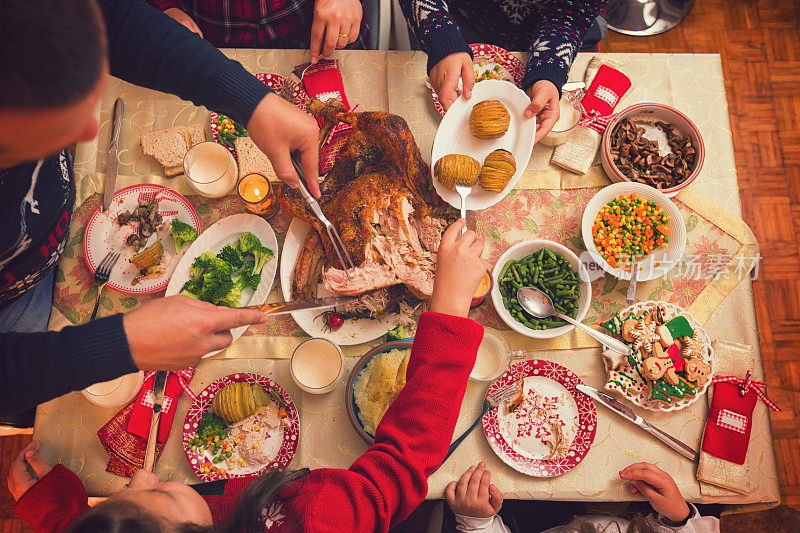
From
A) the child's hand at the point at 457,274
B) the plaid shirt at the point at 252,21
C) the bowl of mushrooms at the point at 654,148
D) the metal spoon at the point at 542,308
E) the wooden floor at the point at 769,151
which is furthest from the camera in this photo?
the wooden floor at the point at 769,151

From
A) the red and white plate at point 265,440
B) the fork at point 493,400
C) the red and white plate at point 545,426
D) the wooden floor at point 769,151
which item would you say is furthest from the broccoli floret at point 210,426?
the wooden floor at point 769,151

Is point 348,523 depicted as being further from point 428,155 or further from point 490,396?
point 428,155

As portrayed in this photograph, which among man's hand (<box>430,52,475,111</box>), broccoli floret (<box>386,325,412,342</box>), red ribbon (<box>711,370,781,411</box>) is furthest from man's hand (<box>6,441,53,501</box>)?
red ribbon (<box>711,370,781,411</box>)

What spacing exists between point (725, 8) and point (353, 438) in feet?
11.4

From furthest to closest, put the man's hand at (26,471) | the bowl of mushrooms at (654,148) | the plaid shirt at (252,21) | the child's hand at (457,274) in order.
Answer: the plaid shirt at (252,21) < the bowl of mushrooms at (654,148) < the man's hand at (26,471) < the child's hand at (457,274)

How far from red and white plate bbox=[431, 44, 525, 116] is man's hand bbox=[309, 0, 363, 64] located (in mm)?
380

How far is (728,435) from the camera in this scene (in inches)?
51.2

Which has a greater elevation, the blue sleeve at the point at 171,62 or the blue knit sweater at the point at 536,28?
the blue sleeve at the point at 171,62

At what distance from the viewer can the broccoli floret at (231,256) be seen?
142 centimetres

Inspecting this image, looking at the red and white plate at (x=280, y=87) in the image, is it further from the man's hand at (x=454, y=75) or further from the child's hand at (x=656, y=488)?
the child's hand at (x=656, y=488)

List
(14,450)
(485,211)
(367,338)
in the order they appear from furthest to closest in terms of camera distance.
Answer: (14,450) < (485,211) < (367,338)

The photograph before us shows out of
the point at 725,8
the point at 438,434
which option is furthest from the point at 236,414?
the point at 725,8

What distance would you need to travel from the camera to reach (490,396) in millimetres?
1318

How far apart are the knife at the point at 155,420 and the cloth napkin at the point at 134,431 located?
3 cm
